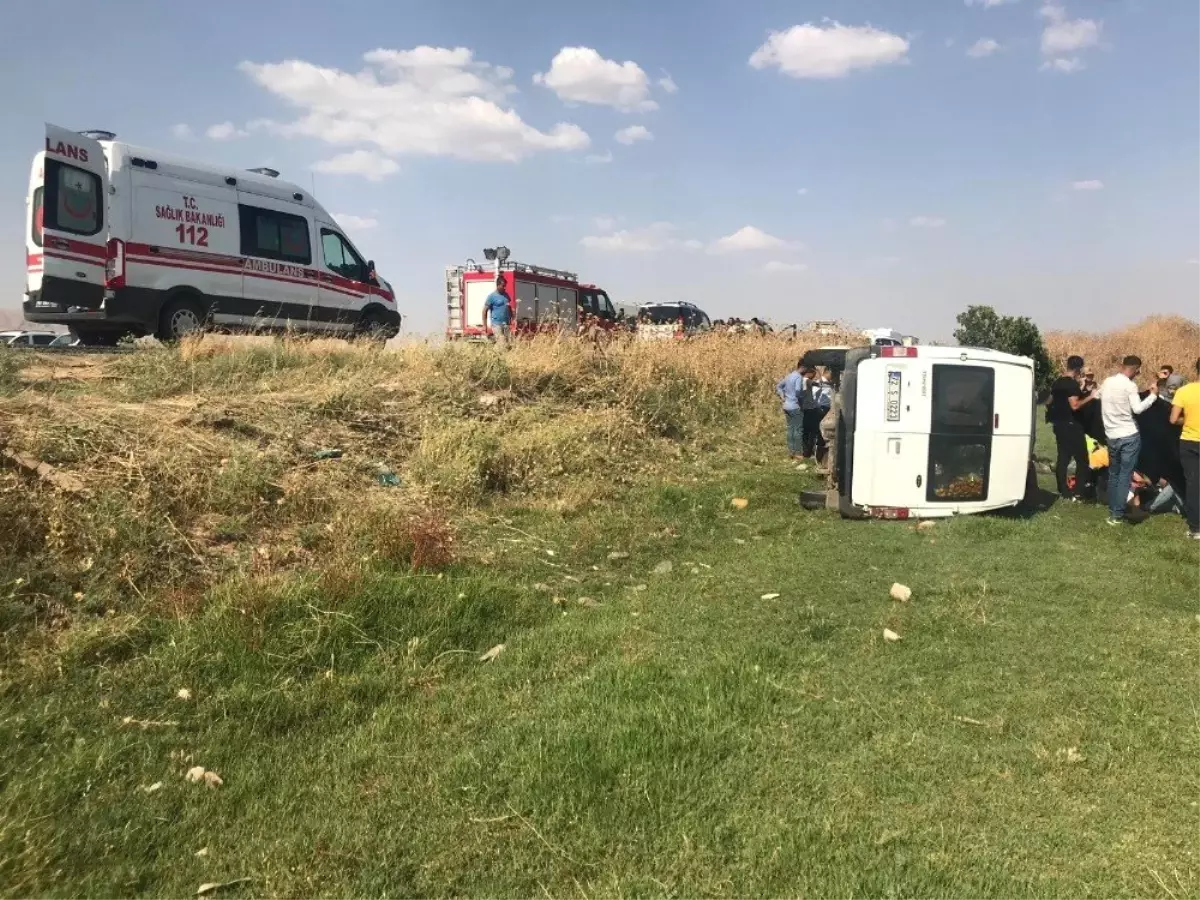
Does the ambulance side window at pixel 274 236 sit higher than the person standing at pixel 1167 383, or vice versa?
the ambulance side window at pixel 274 236

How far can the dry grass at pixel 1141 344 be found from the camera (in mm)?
25578

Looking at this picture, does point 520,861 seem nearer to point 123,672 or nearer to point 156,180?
point 123,672

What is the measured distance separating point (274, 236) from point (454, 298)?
9.03 metres

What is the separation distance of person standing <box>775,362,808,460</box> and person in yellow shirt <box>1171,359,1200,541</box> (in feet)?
16.3

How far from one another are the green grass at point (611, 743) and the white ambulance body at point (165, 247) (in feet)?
23.5

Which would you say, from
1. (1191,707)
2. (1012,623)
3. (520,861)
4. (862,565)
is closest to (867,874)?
(520,861)

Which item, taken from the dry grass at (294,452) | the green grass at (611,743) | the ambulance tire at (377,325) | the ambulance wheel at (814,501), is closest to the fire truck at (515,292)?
the ambulance tire at (377,325)

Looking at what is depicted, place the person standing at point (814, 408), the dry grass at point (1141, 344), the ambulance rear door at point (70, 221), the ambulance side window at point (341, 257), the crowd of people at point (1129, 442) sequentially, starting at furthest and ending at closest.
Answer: the dry grass at point (1141, 344) < the ambulance side window at point (341, 257) < the person standing at point (814, 408) < the ambulance rear door at point (70, 221) < the crowd of people at point (1129, 442)

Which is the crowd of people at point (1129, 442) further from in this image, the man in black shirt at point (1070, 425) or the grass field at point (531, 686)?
the grass field at point (531, 686)

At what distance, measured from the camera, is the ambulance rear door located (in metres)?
10.5

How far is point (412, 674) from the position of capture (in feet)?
14.6

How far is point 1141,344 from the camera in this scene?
2814 cm

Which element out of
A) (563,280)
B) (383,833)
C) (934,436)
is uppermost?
(563,280)

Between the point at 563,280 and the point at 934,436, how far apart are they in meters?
15.7
